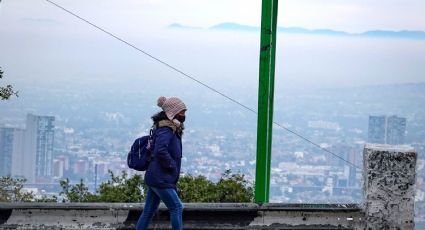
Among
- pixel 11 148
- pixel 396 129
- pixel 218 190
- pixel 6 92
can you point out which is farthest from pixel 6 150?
pixel 396 129

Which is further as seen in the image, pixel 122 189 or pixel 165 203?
pixel 122 189

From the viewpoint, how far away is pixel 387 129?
1163 centimetres

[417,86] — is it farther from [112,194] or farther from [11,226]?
[11,226]

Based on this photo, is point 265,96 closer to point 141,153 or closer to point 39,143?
point 141,153

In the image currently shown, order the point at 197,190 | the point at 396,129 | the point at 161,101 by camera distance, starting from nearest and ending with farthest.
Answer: the point at 161,101, the point at 396,129, the point at 197,190

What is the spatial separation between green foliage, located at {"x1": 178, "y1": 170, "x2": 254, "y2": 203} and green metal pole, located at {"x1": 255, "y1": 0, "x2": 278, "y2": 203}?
3.66 metres

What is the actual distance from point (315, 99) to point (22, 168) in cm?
584

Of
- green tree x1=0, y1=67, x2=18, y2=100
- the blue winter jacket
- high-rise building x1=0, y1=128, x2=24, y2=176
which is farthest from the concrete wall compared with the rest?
high-rise building x1=0, y1=128, x2=24, y2=176

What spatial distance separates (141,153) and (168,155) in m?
0.31

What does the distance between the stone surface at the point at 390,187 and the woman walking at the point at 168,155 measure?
6.21 feet

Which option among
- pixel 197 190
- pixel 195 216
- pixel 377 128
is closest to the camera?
pixel 195 216

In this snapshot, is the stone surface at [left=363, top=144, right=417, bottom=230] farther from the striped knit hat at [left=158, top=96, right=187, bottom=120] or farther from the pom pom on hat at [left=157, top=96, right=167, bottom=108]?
the pom pom on hat at [left=157, top=96, right=167, bottom=108]

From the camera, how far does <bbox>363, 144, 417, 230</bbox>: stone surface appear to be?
8.45 metres

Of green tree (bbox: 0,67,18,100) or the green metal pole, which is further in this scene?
green tree (bbox: 0,67,18,100)
